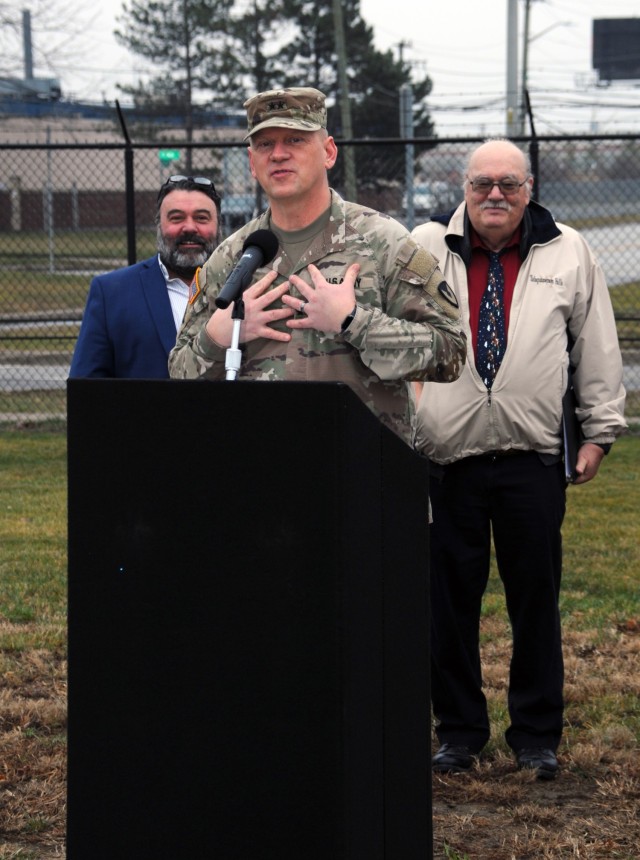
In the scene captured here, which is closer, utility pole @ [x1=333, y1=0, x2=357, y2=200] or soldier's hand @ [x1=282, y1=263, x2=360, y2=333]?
soldier's hand @ [x1=282, y1=263, x2=360, y2=333]

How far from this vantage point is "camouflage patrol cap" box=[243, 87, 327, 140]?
3.19 m

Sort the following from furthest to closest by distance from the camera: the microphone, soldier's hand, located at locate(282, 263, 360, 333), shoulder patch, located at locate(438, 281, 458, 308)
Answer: shoulder patch, located at locate(438, 281, 458, 308) → soldier's hand, located at locate(282, 263, 360, 333) → the microphone

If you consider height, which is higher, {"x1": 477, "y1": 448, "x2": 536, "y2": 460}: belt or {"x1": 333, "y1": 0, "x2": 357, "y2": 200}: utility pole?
{"x1": 333, "y1": 0, "x2": 357, "y2": 200}: utility pole

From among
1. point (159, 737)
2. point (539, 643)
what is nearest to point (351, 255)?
point (159, 737)

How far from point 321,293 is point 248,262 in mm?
180

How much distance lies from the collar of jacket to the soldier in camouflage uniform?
110 cm

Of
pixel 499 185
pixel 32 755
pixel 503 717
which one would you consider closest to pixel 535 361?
pixel 499 185

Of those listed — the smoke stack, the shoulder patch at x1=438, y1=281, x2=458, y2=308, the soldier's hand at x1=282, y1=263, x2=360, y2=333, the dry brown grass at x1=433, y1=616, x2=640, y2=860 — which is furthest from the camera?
the smoke stack

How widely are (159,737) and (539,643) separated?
2.44 metres

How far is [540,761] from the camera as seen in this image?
14.9ft

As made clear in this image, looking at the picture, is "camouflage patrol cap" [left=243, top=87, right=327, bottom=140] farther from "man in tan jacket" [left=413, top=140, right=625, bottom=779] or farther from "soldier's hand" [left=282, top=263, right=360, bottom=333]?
"man in tan jacket" [left=413, top=140, right=625, bottom=779]

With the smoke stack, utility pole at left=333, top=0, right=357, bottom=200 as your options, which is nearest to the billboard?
utility pole at left=333, top=0, right=357, bottom=200

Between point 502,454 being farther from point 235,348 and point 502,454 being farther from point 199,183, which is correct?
point 235,348

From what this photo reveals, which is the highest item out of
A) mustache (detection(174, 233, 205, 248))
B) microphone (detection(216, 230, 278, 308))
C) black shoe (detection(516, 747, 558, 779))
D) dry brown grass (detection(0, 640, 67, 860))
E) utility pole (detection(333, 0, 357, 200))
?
utility pole (detection(333, 0, 357, 200))
